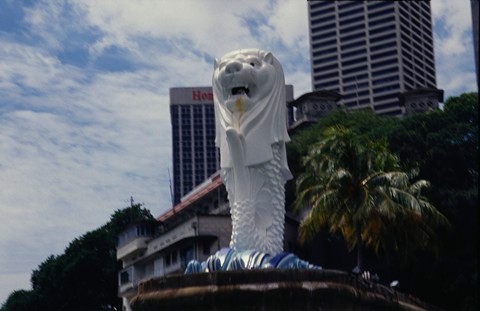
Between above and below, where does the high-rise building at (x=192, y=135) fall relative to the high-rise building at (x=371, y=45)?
above

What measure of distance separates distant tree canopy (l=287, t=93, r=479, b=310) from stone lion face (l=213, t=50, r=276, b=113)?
1117cm

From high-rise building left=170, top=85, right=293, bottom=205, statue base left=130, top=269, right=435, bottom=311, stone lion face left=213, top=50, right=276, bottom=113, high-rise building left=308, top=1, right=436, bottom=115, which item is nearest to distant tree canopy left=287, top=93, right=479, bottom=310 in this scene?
stone lion face left=213, top=50, right=276, bottom=113

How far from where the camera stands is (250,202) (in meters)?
26.7

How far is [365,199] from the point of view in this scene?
30.1 metres

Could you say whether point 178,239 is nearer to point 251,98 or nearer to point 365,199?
point 365,199

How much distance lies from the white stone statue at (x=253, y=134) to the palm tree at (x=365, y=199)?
4.01 m

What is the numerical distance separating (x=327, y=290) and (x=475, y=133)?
2319 centimetres

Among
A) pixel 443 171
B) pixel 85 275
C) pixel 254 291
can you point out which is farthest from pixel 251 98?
pixel 85 275

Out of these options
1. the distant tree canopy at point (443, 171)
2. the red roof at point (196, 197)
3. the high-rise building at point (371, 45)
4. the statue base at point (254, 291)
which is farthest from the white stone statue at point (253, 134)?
the red roof at point (196, 197)

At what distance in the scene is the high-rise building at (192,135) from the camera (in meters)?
103

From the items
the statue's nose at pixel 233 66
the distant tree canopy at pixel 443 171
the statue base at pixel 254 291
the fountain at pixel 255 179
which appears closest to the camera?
the statue base at pixel 254 291

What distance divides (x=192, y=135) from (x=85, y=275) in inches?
1746

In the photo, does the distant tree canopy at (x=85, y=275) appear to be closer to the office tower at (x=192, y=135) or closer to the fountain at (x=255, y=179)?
the fountain at (x=255, y=179)

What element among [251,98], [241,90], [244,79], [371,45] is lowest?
[371,45]
